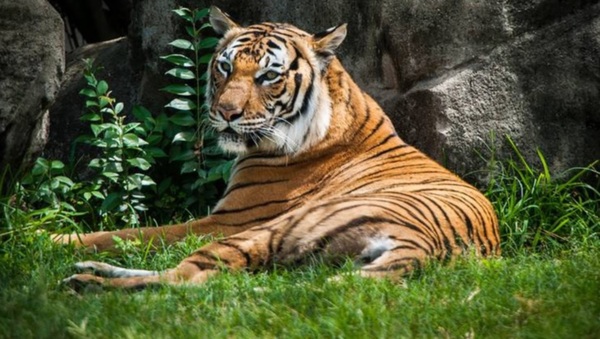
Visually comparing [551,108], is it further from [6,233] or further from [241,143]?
[6,233]

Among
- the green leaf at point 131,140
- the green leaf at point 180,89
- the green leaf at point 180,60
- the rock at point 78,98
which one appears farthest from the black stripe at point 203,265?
the rock at point 78,98

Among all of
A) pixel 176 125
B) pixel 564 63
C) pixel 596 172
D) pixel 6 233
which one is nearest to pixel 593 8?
pixel 564 63

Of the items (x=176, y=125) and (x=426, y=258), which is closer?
(x=426, y=258)

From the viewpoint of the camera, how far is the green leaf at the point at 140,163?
24.7 feet

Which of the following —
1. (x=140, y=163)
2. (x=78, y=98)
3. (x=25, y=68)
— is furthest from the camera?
(x=78, y=98)

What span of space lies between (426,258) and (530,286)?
55 centimetres

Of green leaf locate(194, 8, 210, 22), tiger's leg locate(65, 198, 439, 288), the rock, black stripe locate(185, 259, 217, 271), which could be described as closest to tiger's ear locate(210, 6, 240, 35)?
green leaf locate(194, 8, 210, 22)

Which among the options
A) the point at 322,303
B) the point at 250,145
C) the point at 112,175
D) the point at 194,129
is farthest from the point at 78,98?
the point at 322,303

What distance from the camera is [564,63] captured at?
23.7 feet

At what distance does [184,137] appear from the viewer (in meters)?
7.81

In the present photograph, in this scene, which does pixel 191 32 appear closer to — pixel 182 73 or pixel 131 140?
pixel 182 73

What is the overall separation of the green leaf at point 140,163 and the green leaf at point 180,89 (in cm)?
51

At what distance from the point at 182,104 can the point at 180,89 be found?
10 cm

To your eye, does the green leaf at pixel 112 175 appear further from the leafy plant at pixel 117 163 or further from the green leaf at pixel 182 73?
the green leaf at pixel 182 73
